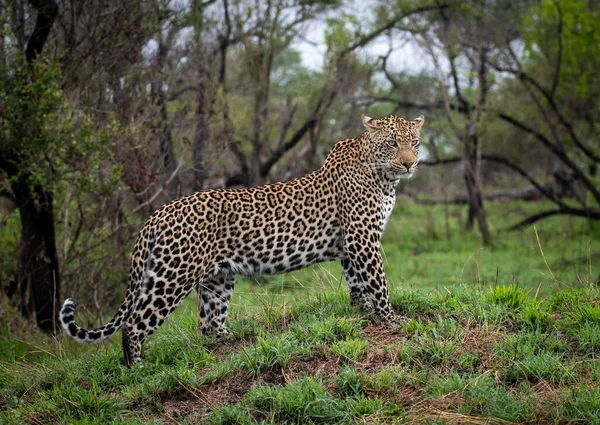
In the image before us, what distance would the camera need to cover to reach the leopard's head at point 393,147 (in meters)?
8.34

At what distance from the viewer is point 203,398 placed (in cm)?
689

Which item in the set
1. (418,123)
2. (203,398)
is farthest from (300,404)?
(418,123)

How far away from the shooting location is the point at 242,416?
6.39 m

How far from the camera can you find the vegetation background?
276 inches

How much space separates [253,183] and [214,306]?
1162cm

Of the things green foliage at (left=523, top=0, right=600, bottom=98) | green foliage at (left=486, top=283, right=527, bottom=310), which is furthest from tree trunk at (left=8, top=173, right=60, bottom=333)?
green foliage at (left=523, top=0, right=600, bottom=98)

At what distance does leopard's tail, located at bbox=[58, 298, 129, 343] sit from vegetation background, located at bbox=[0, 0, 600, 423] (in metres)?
0.38

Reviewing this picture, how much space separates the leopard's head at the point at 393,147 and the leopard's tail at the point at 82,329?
2.99 meters

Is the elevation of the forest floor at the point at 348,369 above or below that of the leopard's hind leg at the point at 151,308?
below

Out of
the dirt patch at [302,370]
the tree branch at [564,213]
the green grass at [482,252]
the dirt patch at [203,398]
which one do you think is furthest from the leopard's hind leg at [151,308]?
the tree branch at [564,213]

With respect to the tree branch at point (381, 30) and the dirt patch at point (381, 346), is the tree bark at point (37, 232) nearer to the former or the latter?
the dirt patch at point (381, 346)

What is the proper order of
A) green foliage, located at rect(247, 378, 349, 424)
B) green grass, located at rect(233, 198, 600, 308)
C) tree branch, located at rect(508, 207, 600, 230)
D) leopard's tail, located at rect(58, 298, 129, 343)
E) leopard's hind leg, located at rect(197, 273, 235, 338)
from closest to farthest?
green foliage, located at rect(247, 378, 349, 424) < leopard's tail, located at rect(58, 298, 129, 343) < leopard's hind leg, located at rect(197, 273, 235, 338) < green grass, located at rect(233, 198, 600, 308) < tree branch, located at rect(508, 207, 600, 230)

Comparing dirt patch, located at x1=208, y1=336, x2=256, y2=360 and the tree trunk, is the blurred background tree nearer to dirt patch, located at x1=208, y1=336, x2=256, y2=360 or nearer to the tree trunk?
the tree trunk

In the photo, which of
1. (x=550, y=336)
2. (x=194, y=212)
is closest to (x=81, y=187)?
(x=194, y=212)
